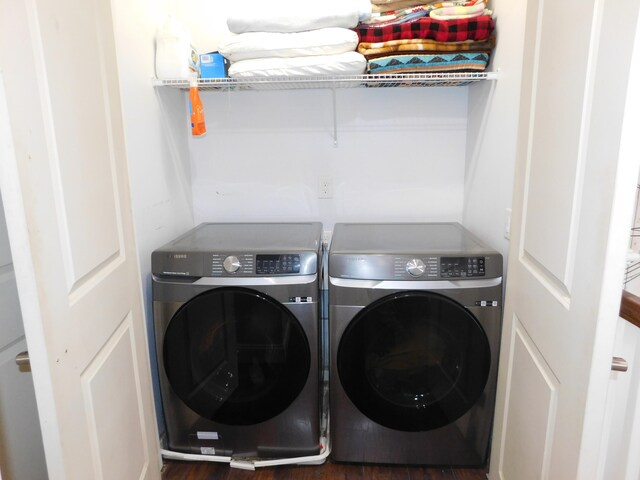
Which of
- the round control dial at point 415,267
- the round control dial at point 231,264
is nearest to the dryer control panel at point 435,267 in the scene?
the round control dial at point 415,267

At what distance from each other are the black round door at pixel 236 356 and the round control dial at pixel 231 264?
7 centimetres

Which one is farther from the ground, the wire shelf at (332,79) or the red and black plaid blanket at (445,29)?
the red and black plaid blanket at (445,29)

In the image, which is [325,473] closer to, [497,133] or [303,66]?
[497,133]

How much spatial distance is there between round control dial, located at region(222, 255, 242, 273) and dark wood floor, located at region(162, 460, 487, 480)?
33.5 inches

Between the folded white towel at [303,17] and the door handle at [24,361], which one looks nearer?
the door handle at [24,361]

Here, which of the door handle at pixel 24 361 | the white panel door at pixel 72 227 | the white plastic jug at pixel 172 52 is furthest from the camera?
the white plastic jug at pixel 172 52

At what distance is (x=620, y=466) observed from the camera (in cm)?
104

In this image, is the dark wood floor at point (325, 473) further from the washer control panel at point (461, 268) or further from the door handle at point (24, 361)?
the door handle at point (24, 361)

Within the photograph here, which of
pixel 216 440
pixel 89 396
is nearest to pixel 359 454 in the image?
pixel 216 440

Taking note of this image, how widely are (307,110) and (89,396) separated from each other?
1.55 m

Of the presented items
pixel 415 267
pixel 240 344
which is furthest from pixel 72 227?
pixel 415 267

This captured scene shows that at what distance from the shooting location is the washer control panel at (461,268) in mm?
1471

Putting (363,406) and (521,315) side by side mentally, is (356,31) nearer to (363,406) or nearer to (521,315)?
(521,315)

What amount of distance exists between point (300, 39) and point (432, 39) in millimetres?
512
